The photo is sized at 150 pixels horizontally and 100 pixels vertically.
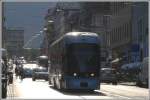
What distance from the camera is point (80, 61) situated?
35.1 m

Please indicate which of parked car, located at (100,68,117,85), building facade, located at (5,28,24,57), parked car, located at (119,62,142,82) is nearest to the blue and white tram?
building facade, located at (5,28,24,57)

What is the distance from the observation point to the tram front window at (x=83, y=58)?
34.9 metres

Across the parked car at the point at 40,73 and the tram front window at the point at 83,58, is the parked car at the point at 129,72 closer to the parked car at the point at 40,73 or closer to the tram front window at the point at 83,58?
the parked car at the point at 40,73

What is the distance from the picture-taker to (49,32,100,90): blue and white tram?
3462 cm

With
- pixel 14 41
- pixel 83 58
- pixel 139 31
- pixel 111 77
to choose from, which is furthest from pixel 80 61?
pixel 139 31

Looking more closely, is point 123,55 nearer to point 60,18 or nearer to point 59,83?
point 60,18

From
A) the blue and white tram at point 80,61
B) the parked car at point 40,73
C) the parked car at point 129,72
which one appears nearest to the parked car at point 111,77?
the parked car at point 129,72

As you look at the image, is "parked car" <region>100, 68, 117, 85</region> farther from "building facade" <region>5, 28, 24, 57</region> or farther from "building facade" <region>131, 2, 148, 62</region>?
"building facade" <region>5, 28, 24, 57</region>

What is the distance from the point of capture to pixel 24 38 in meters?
38.7

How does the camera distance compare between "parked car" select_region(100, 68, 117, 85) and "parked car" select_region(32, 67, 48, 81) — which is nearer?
"parked car" select_region(100, 68, 117, 85)

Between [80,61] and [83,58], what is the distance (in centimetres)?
24

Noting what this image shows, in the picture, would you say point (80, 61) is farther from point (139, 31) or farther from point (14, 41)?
point (139, 31)

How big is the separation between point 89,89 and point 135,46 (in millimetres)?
27724

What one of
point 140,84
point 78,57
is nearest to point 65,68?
point 78,57
